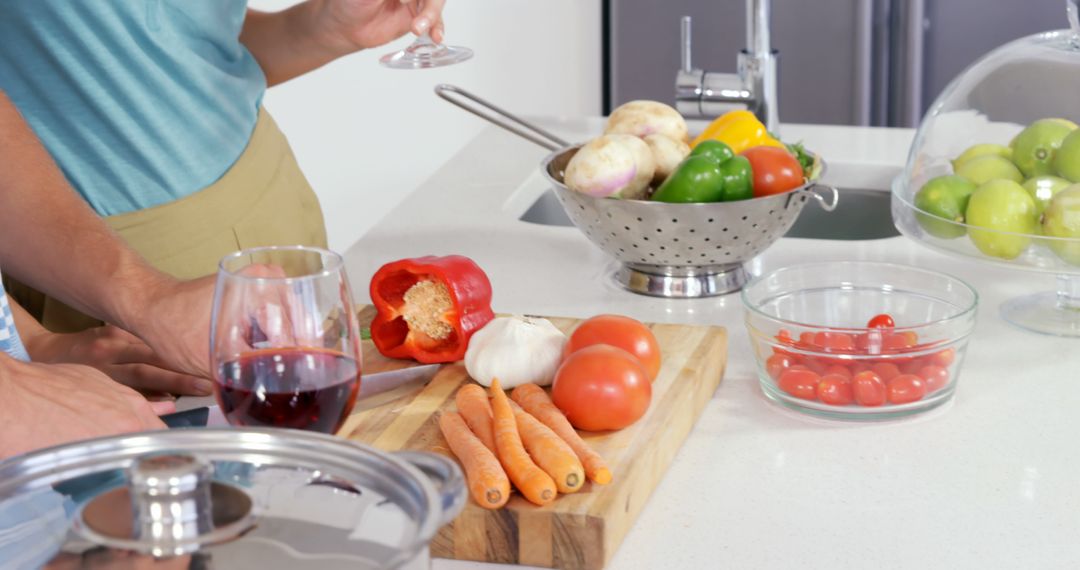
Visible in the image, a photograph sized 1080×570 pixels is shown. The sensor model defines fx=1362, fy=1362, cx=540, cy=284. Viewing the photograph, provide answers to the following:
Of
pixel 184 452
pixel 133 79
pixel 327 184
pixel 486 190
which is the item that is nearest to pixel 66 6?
pixel 133 79

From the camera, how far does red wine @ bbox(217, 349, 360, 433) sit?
0.79 m

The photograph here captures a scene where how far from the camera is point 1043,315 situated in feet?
4.85

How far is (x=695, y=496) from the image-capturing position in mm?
1102

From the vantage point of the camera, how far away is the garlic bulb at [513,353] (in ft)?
4.11

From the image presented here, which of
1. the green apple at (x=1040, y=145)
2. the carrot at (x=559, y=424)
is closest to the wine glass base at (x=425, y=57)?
the carrot at (x=559, y=424)

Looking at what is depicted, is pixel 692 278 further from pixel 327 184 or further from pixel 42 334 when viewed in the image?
pixel 327 184

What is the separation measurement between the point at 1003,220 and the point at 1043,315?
0.17 meters

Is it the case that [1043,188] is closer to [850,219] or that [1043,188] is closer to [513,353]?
[513,353]

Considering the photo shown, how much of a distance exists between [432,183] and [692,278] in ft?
2.08

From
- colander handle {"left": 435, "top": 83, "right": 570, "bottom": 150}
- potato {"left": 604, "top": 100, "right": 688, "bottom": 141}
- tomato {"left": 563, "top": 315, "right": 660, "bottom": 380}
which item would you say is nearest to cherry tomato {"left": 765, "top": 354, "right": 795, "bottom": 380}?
tomato {"left": 563, "top": 315, "right": 660, "bottom": 380}

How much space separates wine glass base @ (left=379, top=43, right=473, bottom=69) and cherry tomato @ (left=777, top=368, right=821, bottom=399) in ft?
1.97

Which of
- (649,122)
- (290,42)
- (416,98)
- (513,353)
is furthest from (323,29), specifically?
(416,98)

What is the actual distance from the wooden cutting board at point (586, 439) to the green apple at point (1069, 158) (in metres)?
0.39

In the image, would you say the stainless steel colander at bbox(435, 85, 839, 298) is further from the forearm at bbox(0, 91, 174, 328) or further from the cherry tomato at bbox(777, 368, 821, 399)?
the forearm at bbox(0, 91, 174, 328)
